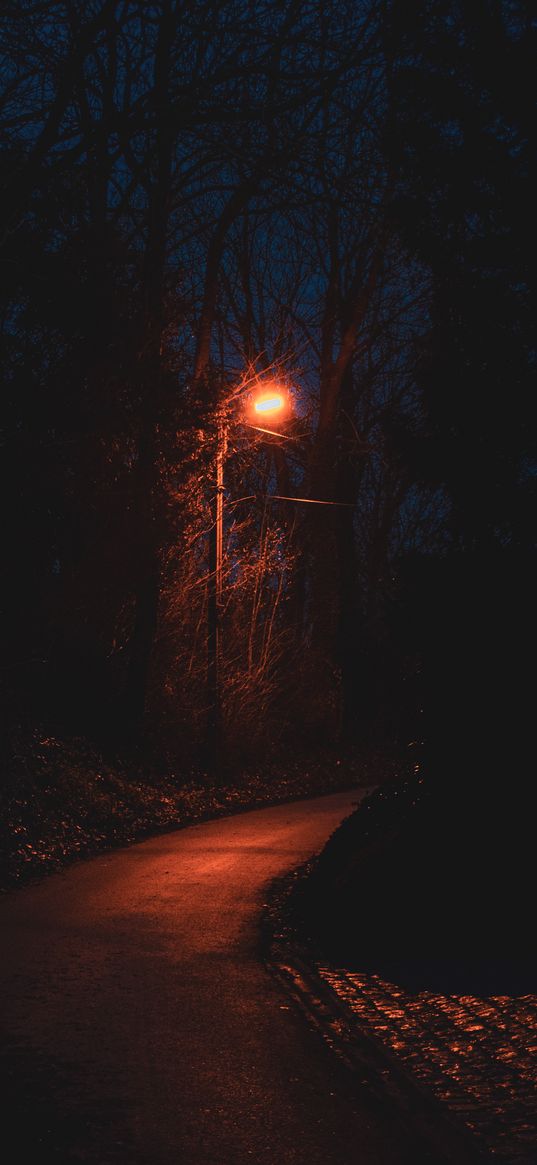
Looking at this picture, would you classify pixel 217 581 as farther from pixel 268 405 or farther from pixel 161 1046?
pixel 161 1046

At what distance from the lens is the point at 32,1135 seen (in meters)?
5.60

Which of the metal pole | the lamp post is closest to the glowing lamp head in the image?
the lamp post

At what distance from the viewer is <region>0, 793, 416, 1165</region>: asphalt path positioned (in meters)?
5.54

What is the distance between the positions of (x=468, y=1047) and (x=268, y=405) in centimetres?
1618

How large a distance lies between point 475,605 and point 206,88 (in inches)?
192

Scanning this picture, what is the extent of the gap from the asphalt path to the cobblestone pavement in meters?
0.40

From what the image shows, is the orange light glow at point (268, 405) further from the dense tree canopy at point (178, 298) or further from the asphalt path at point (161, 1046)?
the asphalt path at point (161, 1046)

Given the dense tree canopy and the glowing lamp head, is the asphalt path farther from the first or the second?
the glowing lamp head

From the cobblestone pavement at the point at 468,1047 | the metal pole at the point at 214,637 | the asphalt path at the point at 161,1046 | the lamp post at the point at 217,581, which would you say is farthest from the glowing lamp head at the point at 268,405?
the cobblestone pavement at the point at 468,1047

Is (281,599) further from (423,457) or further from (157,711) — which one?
(423,457)

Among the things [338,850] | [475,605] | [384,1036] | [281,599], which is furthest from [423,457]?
[281,599]

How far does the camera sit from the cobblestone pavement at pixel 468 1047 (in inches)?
226

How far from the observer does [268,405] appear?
2214cm

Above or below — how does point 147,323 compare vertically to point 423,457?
above
